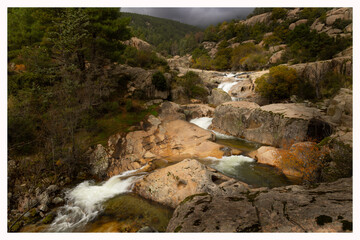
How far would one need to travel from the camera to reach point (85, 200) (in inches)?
291

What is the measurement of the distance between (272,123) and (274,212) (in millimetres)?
11570

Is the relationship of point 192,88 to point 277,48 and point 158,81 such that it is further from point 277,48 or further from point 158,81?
point 277,48

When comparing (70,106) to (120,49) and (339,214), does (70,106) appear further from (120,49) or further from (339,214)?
(339,214)

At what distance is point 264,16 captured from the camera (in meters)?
75.1

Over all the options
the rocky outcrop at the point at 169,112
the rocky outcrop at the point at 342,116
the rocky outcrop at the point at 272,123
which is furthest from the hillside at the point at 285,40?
the rocky outcrop at the point at 169,112

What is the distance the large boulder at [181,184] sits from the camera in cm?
698

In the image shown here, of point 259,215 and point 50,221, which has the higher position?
point 259,215

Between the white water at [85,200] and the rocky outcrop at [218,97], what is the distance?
17929 mm

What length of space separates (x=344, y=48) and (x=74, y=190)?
36.8 m

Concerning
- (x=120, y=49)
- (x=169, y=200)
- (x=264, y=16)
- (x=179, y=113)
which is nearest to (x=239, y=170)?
(x=169, y=200)

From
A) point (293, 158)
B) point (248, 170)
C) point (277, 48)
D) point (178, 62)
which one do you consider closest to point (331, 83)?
point (293, 158)

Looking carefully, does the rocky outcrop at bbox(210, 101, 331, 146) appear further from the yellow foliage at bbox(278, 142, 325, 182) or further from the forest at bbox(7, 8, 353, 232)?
the yellow foliage at bbox(278, 142, 325, 182)

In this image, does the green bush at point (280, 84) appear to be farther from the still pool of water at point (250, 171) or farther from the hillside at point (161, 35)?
the hillside at point (161, 35)

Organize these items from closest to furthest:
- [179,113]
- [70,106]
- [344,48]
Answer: [70,106] < [179,113] < [344,48]
